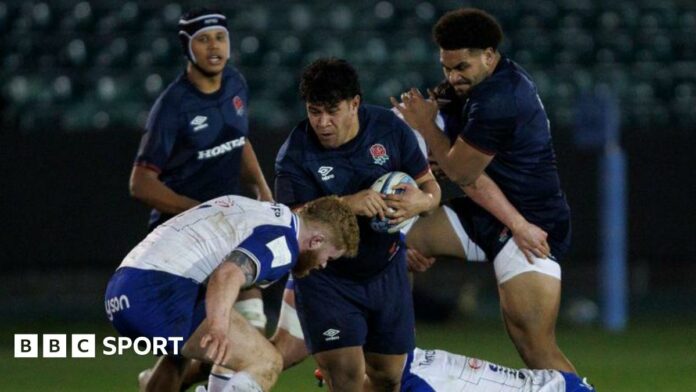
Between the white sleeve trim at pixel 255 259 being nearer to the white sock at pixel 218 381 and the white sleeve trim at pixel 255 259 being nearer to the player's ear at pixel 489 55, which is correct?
the white sock at pixel 218 381

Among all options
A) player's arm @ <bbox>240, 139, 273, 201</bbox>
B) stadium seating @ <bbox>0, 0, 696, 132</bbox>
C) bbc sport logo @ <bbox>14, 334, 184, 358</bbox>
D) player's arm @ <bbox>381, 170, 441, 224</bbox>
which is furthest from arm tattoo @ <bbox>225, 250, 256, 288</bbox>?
stadium seating @ <bbox>0, 0, 696, 132</bbox>

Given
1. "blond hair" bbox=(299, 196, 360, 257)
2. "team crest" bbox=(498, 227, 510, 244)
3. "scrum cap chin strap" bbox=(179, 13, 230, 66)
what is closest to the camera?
"blond hair" bbox=(299, 196, 360, 257)

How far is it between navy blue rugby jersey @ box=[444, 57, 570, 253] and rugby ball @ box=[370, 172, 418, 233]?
517 millimetres

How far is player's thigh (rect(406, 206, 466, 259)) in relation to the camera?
783 cm

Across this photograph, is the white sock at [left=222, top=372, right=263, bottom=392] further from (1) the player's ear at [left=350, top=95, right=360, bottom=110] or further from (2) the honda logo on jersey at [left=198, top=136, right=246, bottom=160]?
(2) the honda logo on jersey at [left=198, top=136, right=246, bottom=160]

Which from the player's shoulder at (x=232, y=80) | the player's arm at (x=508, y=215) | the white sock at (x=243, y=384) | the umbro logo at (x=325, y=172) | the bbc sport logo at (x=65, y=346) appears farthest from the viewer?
the bbc sport logo at (x=65, y=346)

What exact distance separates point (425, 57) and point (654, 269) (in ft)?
11.0

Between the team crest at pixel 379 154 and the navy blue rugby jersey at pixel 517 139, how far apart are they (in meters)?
0.47

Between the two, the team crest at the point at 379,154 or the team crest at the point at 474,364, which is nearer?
the team crest at the point at 379,154

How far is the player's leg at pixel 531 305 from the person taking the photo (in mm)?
7548

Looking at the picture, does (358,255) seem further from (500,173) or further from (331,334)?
(500,173)

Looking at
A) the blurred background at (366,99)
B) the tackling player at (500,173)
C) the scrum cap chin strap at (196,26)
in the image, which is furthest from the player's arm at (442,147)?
the blurred background at (366,99)

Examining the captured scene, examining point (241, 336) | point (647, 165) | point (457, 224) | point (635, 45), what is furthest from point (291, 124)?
point (241, 336)

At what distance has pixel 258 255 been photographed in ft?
20.5
